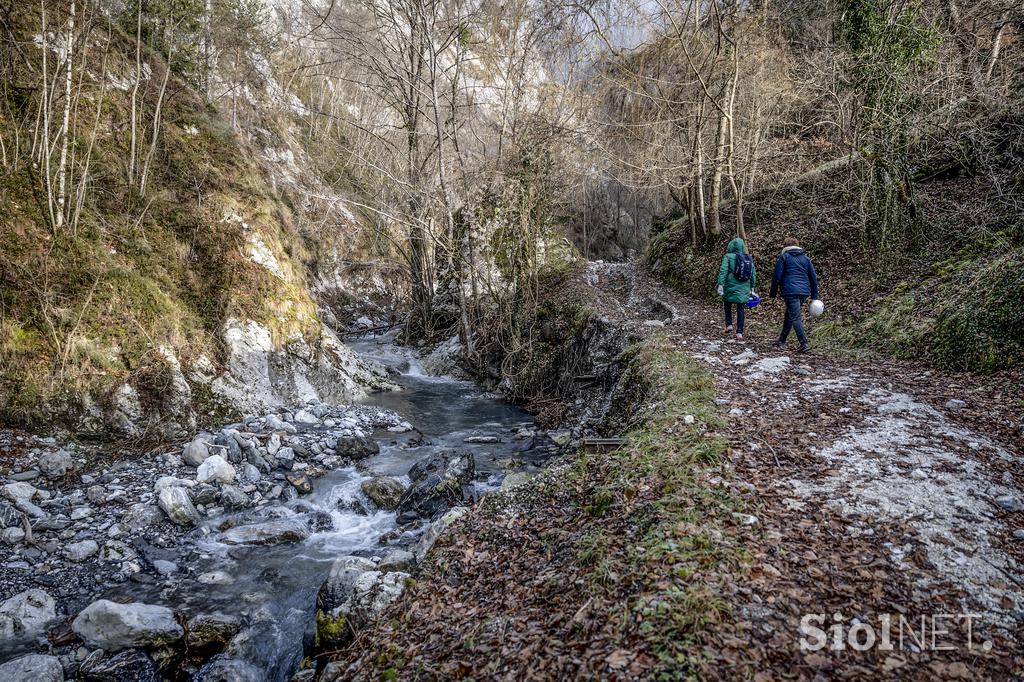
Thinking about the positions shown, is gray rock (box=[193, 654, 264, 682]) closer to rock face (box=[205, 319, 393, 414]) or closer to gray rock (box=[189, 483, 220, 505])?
gray rock (box=[189, 483, 220, 505])

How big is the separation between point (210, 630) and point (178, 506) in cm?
260

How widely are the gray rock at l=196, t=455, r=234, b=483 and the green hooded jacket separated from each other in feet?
31.7

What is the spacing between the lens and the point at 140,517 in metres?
6.62

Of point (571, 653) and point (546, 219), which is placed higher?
point (546, 219)

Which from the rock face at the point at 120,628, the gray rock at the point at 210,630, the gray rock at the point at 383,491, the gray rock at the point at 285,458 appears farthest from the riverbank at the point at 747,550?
the gray rock at the point at 285,458

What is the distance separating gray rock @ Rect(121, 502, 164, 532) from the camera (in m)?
6.48

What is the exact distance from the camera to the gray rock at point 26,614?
4727 millimetres

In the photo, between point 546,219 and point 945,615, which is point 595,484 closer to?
point 945,615

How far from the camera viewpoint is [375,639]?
14.2ft

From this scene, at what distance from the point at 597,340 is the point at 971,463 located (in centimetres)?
825

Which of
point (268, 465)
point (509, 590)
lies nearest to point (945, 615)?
point (509, 590)

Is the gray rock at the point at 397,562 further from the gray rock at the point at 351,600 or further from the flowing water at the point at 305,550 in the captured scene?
the flowing water at the point at 305,550

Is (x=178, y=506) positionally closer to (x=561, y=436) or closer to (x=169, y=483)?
(x=169, y=483)

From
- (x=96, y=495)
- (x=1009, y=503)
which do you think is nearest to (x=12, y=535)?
(x=96, y=495)
